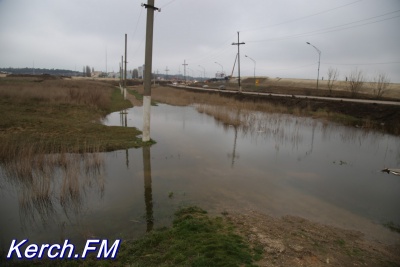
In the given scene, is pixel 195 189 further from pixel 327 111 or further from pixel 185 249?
pixel 327 111

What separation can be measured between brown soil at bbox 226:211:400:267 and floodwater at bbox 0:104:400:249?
1.80 feet

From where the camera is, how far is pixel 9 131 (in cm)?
1135

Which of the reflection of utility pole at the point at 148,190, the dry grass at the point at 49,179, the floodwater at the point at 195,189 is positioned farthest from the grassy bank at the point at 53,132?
the reflection of utility pole at the point at 148,190

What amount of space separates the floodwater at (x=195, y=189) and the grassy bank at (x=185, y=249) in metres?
0.55

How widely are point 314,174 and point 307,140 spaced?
6135 mm

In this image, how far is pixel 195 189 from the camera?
7.20m

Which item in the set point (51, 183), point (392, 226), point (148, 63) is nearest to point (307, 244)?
point (392, 226)

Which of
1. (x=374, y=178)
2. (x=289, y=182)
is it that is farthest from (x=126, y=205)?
(x=374, y=178)

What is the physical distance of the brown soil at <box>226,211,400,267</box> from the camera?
4039 millimetres

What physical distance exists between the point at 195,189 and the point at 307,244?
3381mm

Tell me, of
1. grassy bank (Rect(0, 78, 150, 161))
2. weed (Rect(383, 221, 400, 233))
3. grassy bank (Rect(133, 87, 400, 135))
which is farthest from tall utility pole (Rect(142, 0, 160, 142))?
weed (Rect(383, 221, 400, 233))

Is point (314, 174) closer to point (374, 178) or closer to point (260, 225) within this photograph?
point (374, 178)

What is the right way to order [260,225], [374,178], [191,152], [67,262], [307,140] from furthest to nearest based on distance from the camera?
[307,140] < [191,152] < [374,178] < [260,225] < [67,262]

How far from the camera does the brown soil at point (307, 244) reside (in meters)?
4.04
